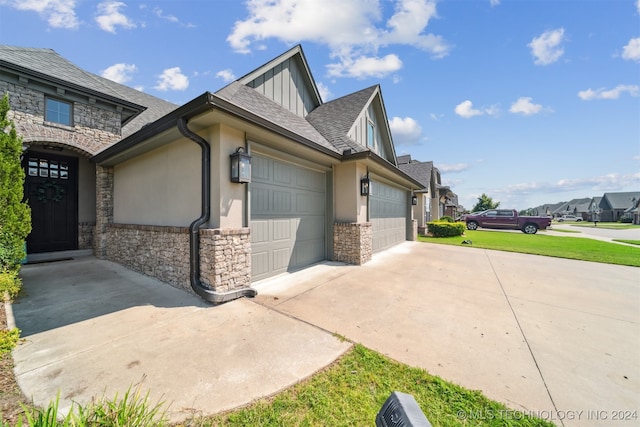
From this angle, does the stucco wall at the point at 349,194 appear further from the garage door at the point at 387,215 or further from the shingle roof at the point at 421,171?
the shingle roof at the point at 421,171

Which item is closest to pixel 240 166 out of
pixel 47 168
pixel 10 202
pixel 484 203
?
pixel 10 202

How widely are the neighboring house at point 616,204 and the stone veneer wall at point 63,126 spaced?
74741 mm

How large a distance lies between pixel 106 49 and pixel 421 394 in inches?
403

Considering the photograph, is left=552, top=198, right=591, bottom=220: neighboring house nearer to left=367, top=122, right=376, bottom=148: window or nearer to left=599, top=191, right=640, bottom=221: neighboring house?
left=599, top=191, right=640, bottom=221: neighboring house

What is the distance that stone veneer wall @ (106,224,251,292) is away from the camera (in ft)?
14.2

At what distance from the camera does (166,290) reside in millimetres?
4961

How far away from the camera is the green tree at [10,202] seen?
482cm

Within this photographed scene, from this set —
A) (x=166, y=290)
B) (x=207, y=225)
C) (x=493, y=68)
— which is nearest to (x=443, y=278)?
(x=207, y=225)

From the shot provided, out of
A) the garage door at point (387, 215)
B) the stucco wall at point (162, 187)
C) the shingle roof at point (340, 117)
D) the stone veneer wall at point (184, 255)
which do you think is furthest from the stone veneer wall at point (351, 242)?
the stucco wall at point (162, 187)

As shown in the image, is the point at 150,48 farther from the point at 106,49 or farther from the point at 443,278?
the point at 443,278

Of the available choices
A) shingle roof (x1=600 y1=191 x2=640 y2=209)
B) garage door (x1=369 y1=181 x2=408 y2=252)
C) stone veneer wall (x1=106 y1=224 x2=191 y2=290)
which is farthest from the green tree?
shingle roof (x1=600 y1=191 x2=640 y2=209)

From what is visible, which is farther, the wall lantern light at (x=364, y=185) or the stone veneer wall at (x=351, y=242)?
the wall lantern light at (x=364, y=185)

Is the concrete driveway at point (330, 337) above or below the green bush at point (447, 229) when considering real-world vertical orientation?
below

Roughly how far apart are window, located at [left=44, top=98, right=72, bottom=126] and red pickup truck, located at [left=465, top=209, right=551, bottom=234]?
2460 centimetres
